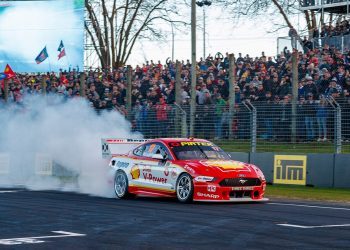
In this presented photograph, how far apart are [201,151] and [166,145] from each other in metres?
0.75

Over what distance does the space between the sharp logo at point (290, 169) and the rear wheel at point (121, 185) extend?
438 centimetres

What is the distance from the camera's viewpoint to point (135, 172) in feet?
62.7

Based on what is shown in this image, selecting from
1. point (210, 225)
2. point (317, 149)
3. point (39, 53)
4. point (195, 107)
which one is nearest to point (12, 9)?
point (39, 53)

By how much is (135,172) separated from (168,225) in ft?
19.0

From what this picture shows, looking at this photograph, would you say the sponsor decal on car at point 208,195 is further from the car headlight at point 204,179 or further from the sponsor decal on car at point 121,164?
the sponsor decal on car at point 121,164

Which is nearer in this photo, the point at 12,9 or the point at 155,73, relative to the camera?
the point at 155,73

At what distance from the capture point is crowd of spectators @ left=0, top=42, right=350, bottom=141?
72.9 ft

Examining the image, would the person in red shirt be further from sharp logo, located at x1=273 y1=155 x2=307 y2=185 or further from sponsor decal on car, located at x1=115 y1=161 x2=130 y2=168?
sponsor decal on car, located at x1=115 y1=161 x2=130 y2=168

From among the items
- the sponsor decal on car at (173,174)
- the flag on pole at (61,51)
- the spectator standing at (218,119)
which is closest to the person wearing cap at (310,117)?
the spectator standing at (218,119)

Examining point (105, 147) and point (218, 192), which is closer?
point (218, 192)

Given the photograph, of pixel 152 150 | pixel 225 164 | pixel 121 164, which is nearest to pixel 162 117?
pixel 121 164

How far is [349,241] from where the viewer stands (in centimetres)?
1140

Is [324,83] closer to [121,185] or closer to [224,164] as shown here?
[224,164]

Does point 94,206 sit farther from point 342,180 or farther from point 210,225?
point 342,180
